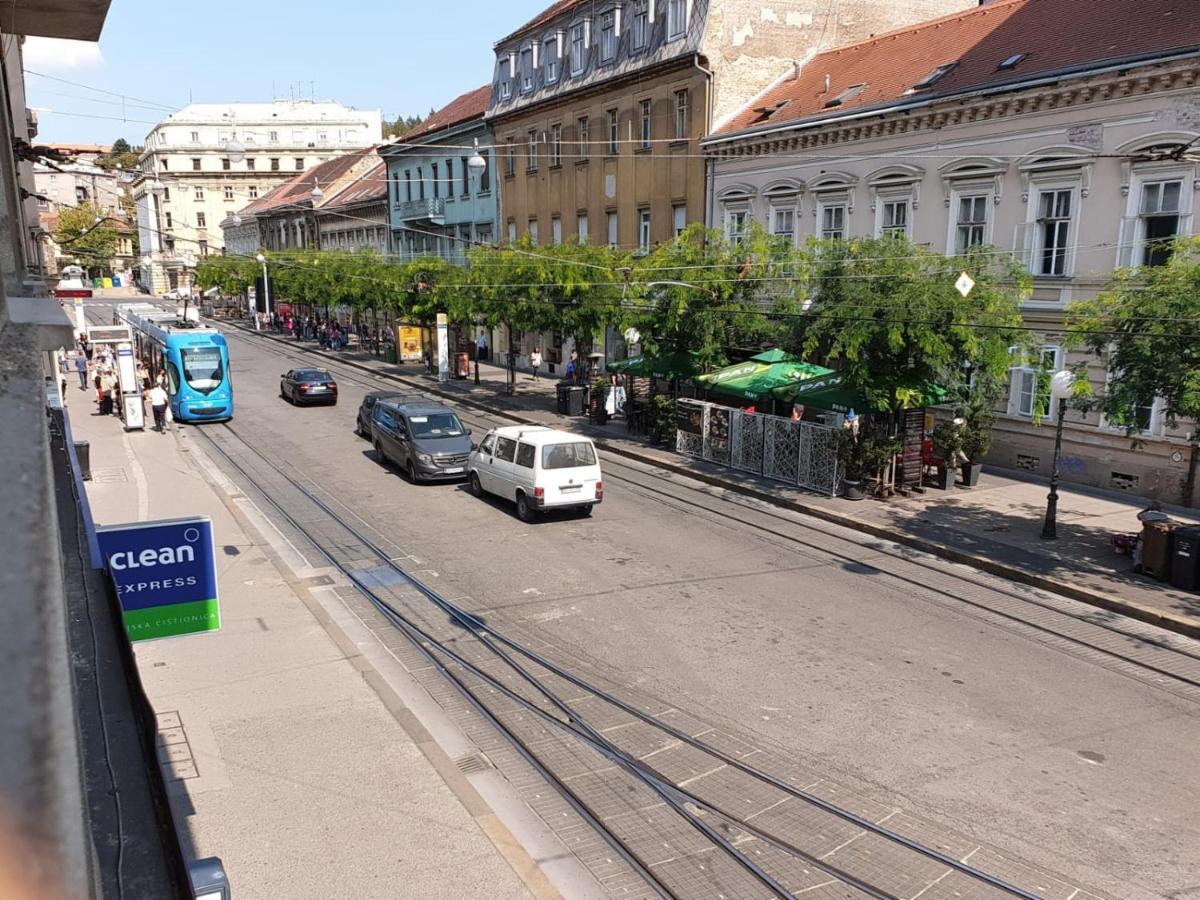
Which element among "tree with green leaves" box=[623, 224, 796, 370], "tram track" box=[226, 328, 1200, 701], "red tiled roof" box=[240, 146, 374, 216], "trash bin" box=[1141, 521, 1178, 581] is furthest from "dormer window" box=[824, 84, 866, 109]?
"red tiled roof" box=[240, 146, 374, 216]

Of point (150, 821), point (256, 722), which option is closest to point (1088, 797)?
point (256, 722)

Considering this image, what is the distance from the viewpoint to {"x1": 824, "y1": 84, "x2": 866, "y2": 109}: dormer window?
1142 inches

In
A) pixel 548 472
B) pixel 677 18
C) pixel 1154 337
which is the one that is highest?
pixel 677 18

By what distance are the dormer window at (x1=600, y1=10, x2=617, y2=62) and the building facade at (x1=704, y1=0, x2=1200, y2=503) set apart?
10659 millimetres

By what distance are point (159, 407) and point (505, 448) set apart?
49.3ft

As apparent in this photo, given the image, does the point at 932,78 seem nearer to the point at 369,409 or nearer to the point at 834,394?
the point at 834,394

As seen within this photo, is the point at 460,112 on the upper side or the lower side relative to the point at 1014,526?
upper

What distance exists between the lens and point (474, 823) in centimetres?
853

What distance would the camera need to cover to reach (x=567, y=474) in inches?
757

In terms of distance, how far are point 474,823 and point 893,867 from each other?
3635mm

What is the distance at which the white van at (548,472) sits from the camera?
19.1 meters

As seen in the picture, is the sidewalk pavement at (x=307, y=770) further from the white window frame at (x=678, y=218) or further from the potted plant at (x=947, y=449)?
the white window frame at (x=678, y=218)

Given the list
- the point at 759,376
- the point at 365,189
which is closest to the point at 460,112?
the point at 365,189

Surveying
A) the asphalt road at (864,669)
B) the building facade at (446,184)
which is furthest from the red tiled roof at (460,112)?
the asphalt road at (864,669)
